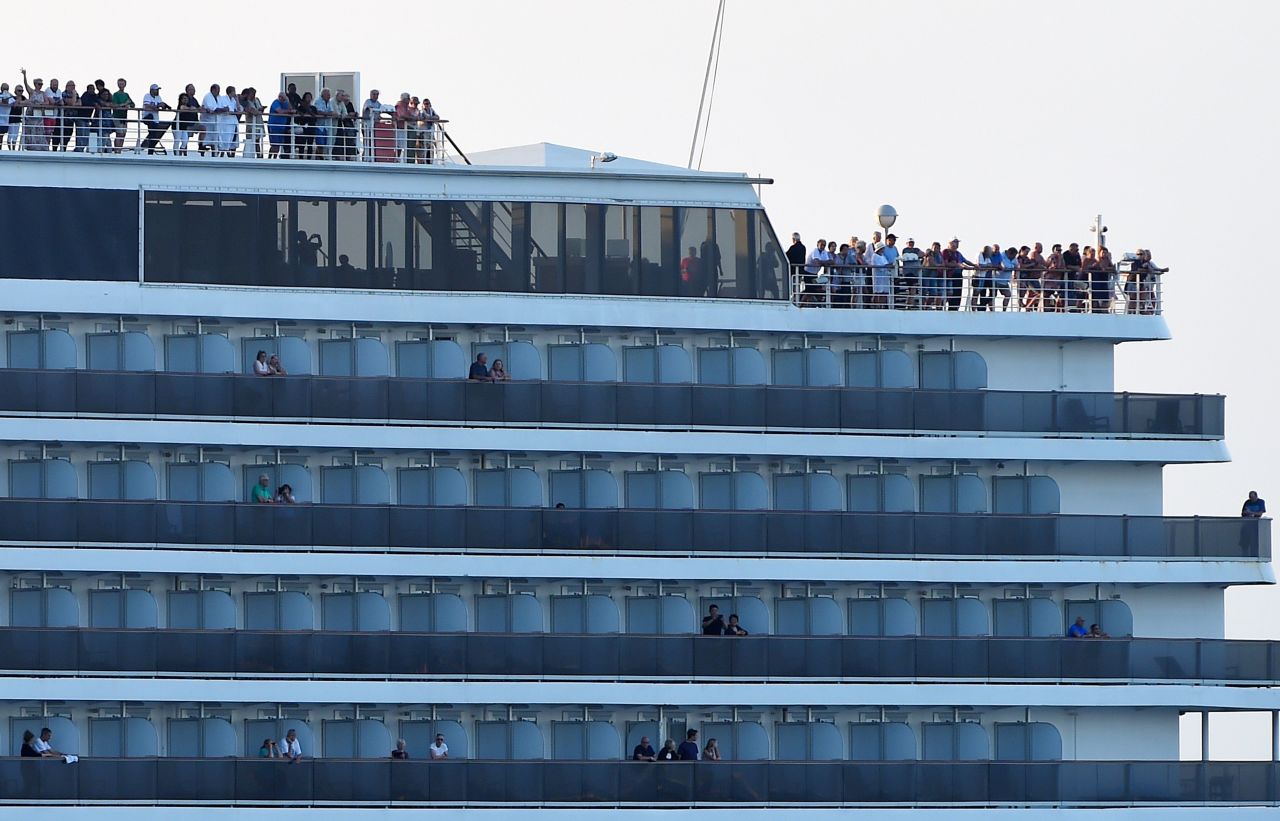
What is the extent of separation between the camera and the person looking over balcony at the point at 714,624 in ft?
208

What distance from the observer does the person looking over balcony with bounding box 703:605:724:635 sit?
63.4 m

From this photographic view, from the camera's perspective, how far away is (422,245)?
209 feet

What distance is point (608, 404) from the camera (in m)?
63.6

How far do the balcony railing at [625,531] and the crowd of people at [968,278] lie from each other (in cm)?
438

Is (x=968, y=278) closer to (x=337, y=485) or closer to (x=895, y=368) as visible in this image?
(x=895, y=368)

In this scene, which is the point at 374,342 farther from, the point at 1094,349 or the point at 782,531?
the point at 1094,349

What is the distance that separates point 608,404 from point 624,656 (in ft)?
15.7

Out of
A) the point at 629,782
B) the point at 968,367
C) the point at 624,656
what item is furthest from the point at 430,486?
the point at 968,367

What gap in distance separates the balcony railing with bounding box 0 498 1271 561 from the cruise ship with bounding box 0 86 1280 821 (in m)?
0.07

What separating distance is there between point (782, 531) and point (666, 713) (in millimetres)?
4099

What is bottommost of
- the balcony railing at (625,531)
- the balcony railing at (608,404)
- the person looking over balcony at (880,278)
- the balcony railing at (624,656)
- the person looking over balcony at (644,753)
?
the person looking over balcony at (644,753)

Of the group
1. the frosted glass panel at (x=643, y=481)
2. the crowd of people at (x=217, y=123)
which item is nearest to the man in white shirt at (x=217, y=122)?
the crowd of people at (x=217, y=123)

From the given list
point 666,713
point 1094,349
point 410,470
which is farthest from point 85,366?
point 1094,349

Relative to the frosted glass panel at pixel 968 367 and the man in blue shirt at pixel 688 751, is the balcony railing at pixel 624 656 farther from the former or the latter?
the frosted glass panel at pixel 968 367
